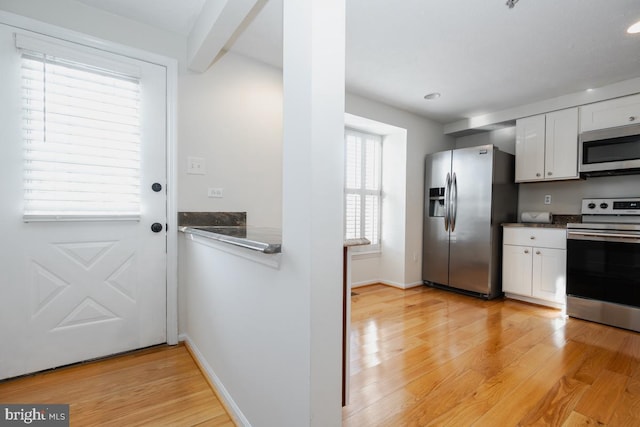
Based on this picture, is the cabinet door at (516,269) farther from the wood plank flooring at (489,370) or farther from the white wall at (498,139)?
the white wall at (498,139)

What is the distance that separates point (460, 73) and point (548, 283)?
2.35 meters

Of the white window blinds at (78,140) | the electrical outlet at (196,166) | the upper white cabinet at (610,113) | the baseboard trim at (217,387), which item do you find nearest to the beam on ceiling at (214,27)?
the white window blinds at (78,140)

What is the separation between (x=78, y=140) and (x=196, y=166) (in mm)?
702

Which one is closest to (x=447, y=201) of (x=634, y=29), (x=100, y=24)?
(x=634, y=29)

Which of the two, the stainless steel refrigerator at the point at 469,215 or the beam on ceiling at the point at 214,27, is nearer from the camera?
the beam on ceiling at the point at 214,27

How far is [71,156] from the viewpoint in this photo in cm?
185

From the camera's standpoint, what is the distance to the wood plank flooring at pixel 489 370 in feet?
4.89

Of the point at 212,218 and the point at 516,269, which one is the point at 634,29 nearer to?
the point at 516,269

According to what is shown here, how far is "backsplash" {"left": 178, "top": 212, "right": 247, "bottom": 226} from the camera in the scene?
2.22m

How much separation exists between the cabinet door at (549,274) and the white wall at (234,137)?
2.82 metres

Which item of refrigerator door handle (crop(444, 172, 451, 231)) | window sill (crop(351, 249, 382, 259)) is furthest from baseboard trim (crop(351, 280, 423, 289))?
refrigerator door handle (crop(444, 172, 451, 231))

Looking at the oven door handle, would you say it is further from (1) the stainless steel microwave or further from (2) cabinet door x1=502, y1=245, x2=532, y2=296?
(1) the stainless steel microwave

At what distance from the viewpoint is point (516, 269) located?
3404mm

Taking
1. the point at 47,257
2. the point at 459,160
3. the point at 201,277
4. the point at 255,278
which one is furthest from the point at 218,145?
the point at 459,160
